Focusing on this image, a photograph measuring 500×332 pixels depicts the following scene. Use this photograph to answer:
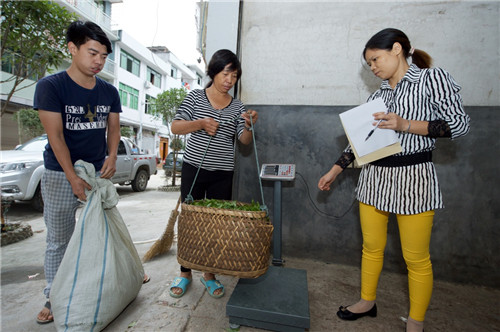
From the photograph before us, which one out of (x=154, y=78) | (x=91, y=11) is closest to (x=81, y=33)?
(x=91, y=11)

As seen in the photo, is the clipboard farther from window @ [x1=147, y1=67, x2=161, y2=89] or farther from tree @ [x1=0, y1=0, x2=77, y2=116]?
window @ [x1=147, y1=67, x2=161, y2=89]

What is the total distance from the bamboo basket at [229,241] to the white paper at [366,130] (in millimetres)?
764

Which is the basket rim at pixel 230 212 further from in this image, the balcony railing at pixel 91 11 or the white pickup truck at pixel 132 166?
the balcony railing at pixel 91 11

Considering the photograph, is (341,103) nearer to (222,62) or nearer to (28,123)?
(222,62)

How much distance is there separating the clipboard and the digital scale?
40.1 inches

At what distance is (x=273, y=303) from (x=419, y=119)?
145 cm

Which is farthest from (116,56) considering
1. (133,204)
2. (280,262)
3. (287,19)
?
(280,262)

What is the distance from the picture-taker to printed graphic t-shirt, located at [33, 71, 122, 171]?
1.52 m

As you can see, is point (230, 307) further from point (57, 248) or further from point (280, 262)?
point (57, 248)

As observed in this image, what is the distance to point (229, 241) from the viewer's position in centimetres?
136

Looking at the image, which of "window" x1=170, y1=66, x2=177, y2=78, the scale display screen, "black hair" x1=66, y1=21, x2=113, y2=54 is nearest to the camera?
"black hair" x1=66, y1=21, x2=113, y2=54

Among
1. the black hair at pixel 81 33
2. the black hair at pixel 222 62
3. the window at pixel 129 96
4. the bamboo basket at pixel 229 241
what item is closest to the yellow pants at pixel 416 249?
the bamboo basket at pixel 229 241

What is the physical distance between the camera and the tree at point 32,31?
9.31 ft

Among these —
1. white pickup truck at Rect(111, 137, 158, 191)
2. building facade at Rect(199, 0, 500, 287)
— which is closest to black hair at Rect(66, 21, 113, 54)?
building facade at Rect(199, 0, 500, 287)
